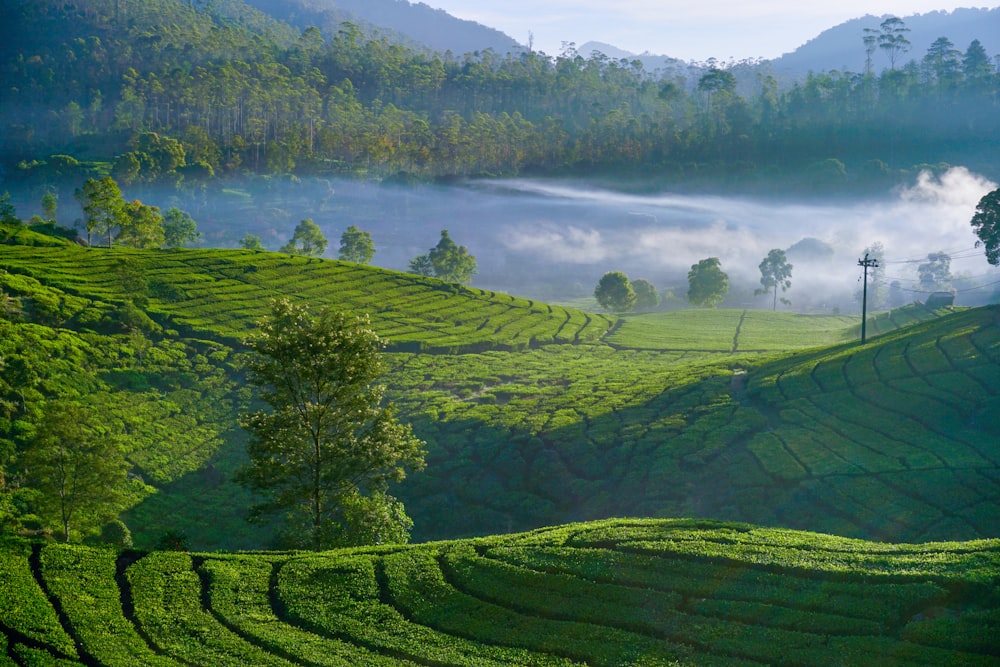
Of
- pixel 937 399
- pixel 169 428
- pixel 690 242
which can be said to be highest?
pixel 690 242

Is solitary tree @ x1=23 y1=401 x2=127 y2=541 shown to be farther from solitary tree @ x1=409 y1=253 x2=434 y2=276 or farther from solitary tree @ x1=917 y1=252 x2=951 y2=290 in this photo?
solitary tree @ x1=917 y1=252 x2=951 y2=290

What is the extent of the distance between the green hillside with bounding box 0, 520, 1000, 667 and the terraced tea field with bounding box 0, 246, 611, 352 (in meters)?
49.5

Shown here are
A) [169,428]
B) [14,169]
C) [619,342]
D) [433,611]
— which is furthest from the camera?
[14,169]

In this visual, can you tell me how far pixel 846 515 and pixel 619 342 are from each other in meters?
53.2

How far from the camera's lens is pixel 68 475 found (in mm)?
37219

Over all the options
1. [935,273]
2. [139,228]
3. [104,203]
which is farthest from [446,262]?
[935,273]

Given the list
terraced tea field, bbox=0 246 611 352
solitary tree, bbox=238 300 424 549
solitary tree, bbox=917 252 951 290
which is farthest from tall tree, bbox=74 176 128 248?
solitary tree, bbox=917 252 951 290

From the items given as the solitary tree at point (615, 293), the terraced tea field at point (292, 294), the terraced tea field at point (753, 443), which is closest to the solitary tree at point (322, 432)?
the terraced tea field at point (753, 443)

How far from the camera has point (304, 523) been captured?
3706 cm

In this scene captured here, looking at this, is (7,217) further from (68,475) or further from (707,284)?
(707,284)

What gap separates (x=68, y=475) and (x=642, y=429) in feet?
115

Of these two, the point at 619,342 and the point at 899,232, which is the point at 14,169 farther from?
the point at 899,232

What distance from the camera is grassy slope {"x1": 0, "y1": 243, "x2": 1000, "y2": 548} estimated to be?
45312 mm

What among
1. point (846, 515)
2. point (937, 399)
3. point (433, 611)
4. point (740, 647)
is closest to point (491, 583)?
point (433, 611)
